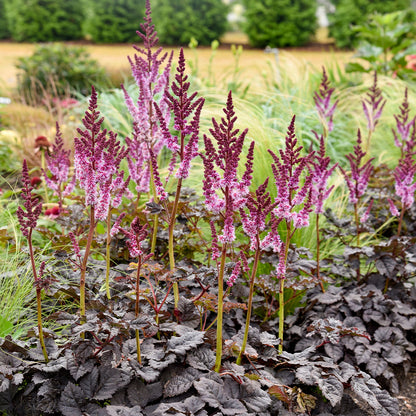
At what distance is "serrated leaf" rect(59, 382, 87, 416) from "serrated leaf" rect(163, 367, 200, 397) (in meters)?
0.29

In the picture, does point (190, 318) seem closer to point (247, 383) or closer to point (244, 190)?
point (247, 383)

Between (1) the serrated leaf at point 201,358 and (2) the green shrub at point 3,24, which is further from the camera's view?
(2) the green shrub at point 3,24

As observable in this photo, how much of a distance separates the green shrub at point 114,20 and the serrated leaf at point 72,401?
17.0m

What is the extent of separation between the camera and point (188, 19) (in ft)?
54.2

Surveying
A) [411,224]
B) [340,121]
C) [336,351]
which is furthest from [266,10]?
[336,351]

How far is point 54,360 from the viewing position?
6.02ft

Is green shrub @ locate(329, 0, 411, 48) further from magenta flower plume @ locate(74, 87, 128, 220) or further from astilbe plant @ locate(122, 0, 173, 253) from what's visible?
magenta flower plume @ locate(74, 87, 128, 220)

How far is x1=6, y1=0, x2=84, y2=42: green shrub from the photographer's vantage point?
59.0 ft

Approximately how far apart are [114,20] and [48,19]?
260 centimetres

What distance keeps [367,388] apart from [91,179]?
4.47 ft

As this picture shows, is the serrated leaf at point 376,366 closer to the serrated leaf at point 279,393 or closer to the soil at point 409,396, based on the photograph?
the soil at point 409,396

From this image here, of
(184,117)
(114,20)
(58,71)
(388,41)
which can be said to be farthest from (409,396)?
(114,20)

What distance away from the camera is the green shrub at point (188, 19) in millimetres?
16453

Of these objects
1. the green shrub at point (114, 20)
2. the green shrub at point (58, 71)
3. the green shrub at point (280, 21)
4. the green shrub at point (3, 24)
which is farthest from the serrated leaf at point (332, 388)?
the green shrub at point (3, 24)
